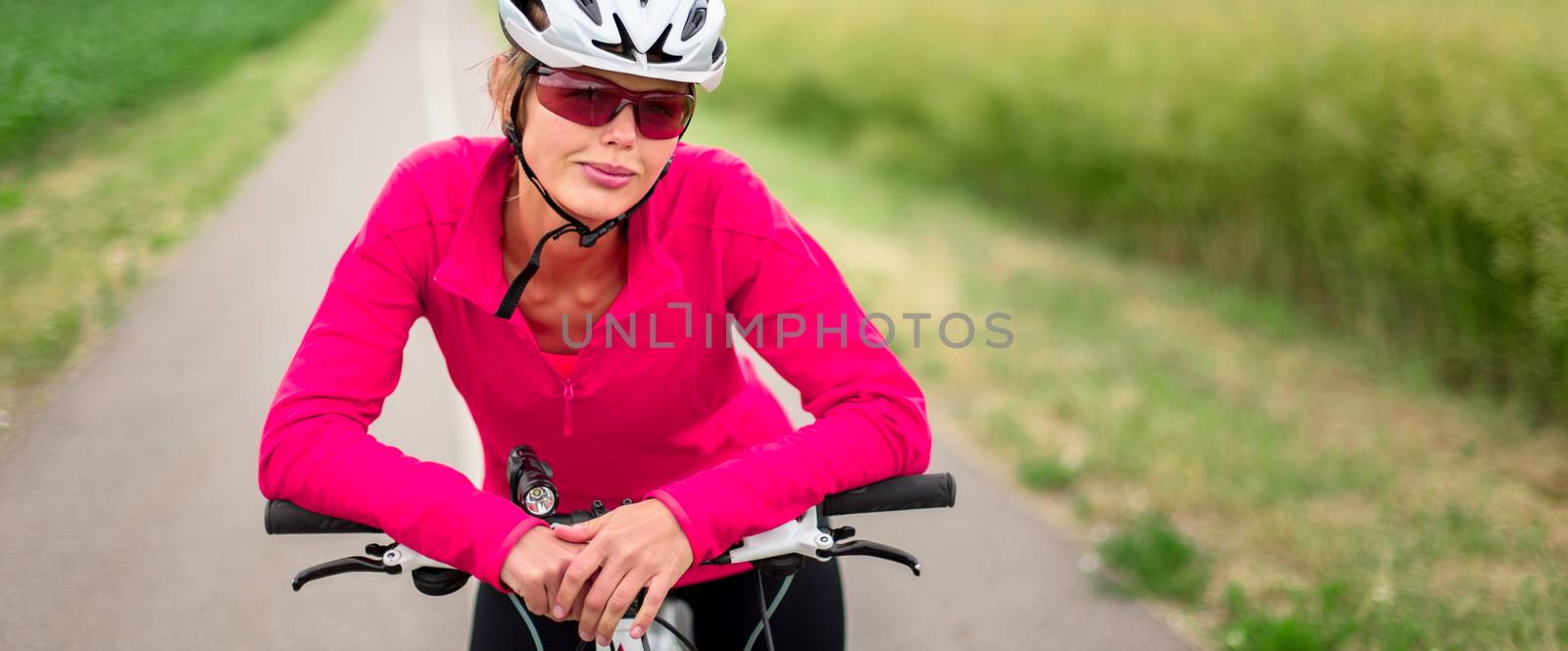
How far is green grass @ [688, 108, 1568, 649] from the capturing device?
4.07 m

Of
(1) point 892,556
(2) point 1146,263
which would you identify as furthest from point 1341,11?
(1) point 892,556

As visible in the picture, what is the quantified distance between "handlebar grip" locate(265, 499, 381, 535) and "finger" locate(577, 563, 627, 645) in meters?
0.35

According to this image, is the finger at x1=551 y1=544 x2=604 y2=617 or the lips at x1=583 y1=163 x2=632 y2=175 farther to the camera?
the lips at x1=583 y1=163 x2=632 y2=175

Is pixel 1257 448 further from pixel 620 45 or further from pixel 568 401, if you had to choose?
pixel 620 45

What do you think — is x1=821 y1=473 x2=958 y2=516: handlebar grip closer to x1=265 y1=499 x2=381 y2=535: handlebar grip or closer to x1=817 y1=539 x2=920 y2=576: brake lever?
x1=817 y1=539 x2=920 y2=576: brake lever

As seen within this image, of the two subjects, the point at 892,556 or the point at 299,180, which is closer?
the point at 892,556

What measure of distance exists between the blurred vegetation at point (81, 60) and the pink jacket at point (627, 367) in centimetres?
509

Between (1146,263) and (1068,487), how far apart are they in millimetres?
4322

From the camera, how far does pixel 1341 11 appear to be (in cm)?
763

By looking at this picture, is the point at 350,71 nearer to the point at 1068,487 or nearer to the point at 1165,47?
the point at 1165,47

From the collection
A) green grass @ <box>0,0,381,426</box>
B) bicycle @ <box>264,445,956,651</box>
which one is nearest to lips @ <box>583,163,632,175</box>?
bicycle @ <box>264,445,956,651</box>

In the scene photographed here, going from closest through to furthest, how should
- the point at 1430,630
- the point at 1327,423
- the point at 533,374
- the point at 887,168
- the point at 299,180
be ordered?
the point at 533,374, the point at 1430,630, the point at 1327,423, the point at 299,180, the point at 887,168

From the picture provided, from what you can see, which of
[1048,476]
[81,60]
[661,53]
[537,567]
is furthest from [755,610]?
[81,60]

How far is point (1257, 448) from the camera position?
5395mm
